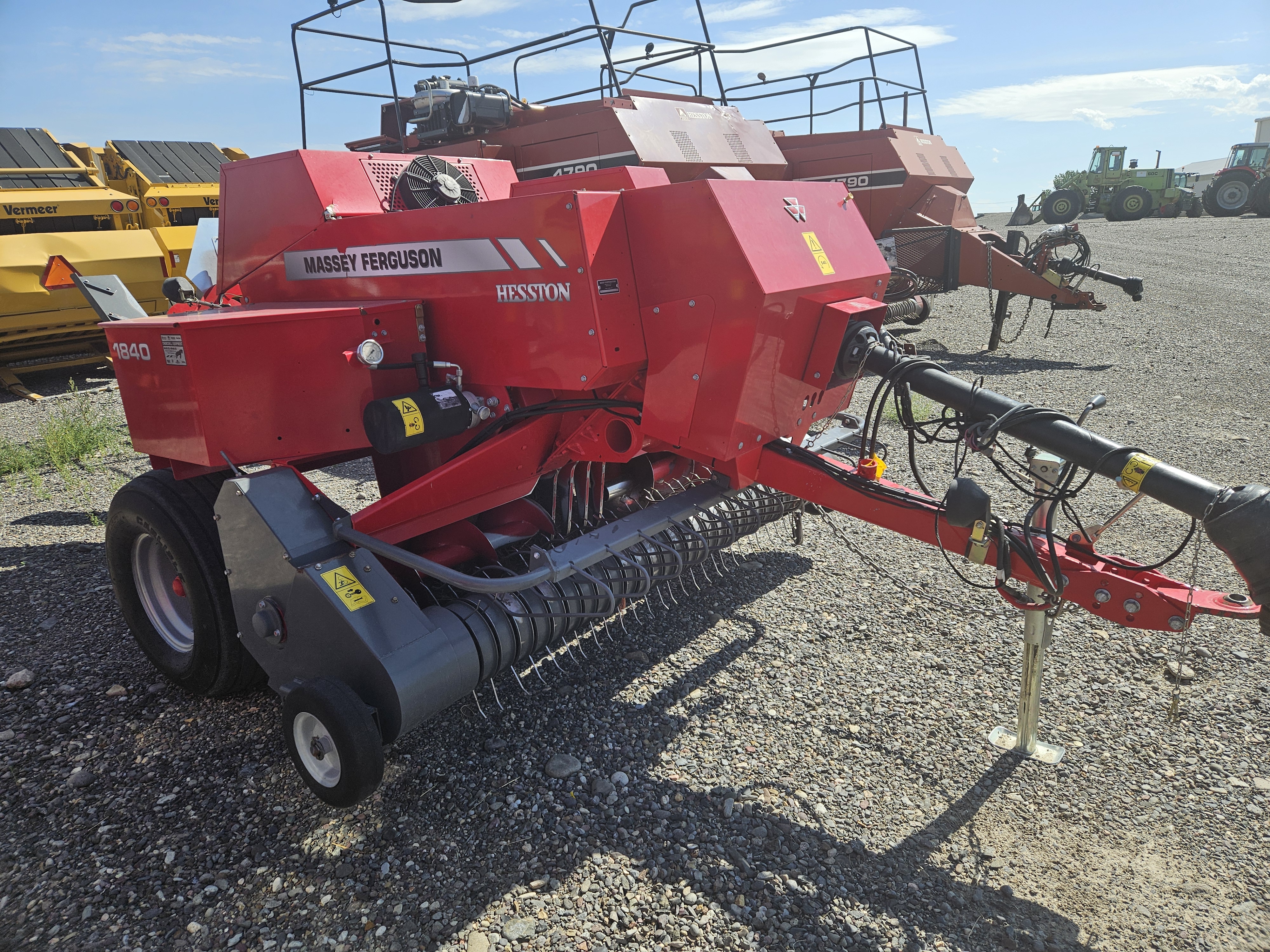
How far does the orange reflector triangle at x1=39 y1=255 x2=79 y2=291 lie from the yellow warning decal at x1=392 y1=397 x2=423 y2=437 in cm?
628

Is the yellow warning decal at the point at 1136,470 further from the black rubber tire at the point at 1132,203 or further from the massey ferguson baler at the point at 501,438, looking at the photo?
the black rubber tire at the point at 1132,203

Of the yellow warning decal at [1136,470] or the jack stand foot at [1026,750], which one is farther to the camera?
the jack stand foot at [1026,750]

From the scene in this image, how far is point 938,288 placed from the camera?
9.70m

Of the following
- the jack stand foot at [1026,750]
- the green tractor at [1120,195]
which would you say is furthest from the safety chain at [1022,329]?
the green tractor at [1120,195]

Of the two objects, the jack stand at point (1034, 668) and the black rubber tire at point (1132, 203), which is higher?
the black rubber tire at point (1132, 203)

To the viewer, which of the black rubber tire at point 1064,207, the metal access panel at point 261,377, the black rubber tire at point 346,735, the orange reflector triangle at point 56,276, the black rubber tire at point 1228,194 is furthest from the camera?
the black rubber tire at point 1064,207

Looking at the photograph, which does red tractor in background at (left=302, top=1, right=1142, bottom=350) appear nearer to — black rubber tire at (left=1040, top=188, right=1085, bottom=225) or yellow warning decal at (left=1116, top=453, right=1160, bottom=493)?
yellow warning decal at (left=1116, top=453, right=1160, bottom=493)

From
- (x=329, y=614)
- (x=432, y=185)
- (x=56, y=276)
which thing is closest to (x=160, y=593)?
(x=329, y=614)

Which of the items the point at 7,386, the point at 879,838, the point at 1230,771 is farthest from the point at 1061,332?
the point at 7,386

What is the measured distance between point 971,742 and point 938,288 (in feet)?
25.4

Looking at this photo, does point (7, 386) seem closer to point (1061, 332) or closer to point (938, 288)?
point (938, 288)

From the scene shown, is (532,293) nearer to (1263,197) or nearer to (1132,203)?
(1263,197)

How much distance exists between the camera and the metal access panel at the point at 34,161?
8.32m

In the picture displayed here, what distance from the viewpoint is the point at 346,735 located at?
2416mm
